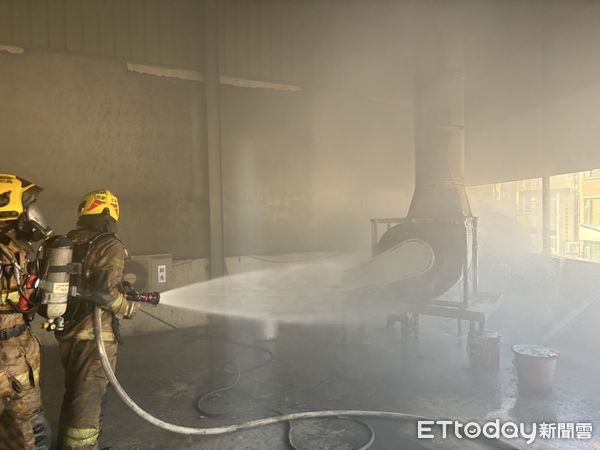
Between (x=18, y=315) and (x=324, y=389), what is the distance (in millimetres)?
3028

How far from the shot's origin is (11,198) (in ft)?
9.08

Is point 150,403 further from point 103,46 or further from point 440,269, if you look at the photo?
point 103,46

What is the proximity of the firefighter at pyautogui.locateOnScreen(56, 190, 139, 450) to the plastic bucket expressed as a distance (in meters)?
3.89

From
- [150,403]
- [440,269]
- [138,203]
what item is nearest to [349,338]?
[440,269]

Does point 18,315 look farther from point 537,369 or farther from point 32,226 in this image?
point 537,369

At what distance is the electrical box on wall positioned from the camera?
6551 mm

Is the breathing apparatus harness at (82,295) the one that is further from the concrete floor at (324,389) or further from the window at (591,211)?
the window at (591,211)

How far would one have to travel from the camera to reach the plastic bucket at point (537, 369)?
4285 mm

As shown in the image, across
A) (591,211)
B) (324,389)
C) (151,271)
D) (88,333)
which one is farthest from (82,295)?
(591,211)

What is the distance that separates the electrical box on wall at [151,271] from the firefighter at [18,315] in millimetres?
3644

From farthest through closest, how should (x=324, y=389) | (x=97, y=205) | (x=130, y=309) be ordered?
1. (x=324, y=389)
2. (x=97, y=205)
3. (x=130, y=309)

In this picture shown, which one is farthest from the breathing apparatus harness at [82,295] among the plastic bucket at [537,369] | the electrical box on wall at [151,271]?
the plastic bucket at [537,369]

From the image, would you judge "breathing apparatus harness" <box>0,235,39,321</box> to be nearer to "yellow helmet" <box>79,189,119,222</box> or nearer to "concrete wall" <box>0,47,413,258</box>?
"yellow helmet" <box>79,189,119,222</box>

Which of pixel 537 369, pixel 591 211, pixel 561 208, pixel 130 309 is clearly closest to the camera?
pixel 130 309
